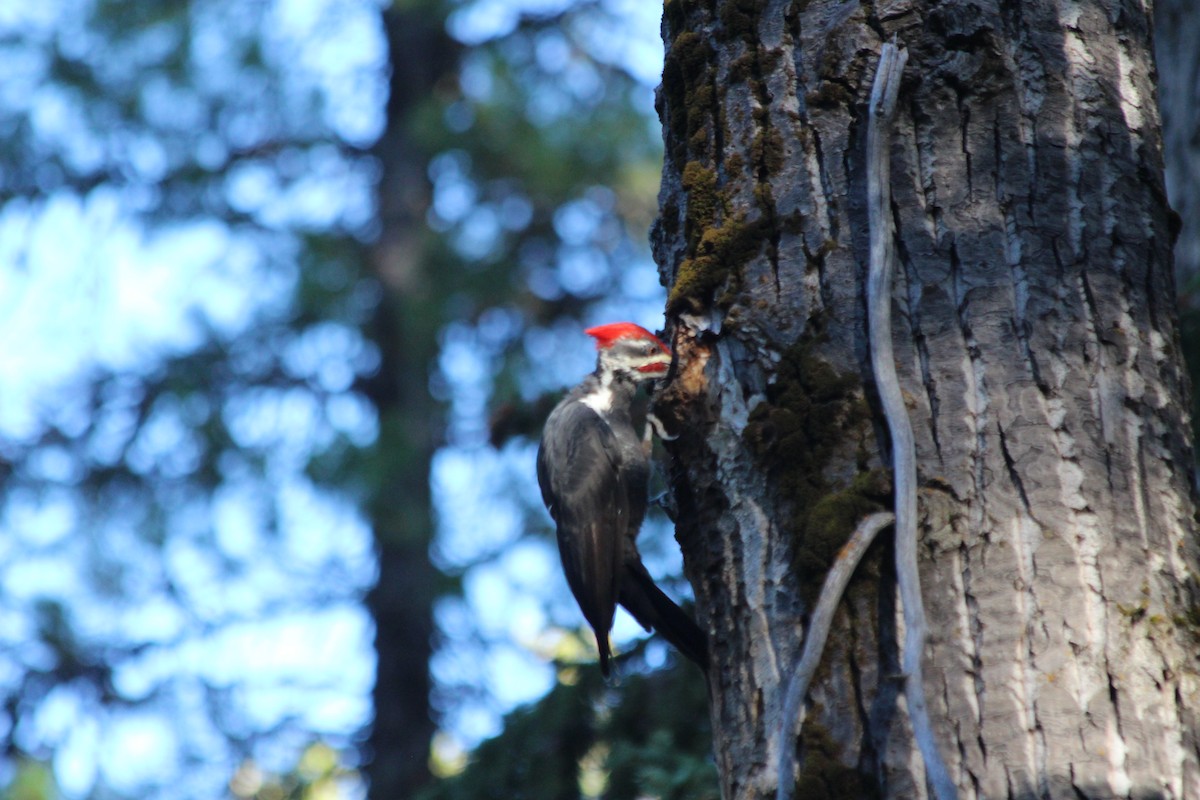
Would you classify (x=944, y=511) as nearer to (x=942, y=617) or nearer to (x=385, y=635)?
(x=942, y=617)

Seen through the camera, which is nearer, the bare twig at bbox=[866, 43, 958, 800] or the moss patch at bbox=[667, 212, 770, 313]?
the bare twig at bbox=[866, 43, 958, 800]

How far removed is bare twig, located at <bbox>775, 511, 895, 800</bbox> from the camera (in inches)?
68.4

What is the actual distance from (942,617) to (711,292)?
2.55ft

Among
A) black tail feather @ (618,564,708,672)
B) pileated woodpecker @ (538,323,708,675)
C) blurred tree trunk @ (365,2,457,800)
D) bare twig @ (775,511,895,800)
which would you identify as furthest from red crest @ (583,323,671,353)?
blurred tree trunk @ (365,2,457,800)

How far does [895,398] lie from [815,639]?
1.33 feet

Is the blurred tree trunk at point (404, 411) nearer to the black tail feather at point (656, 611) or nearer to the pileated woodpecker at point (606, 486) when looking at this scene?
the pileated woodpecker at point (606, 486)

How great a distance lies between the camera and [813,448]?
1.95 meters

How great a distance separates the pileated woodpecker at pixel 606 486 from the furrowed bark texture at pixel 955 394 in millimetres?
1144

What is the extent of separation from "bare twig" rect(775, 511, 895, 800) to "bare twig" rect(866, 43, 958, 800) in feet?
0.17

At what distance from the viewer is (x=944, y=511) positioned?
5.94 feet

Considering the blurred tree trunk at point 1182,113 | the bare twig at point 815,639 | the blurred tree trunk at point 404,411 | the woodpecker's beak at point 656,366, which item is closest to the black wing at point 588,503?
the woodpecker's beak at point 656,366

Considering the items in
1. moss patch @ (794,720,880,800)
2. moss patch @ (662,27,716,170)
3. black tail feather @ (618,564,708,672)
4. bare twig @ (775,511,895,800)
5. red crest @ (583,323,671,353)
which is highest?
red crest @ (583,323,671,353)

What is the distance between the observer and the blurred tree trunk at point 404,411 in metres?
8.04

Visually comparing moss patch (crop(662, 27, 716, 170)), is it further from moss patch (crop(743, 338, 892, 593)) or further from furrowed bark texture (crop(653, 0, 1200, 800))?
moss patch (crop(743, 338, 892, 593))
